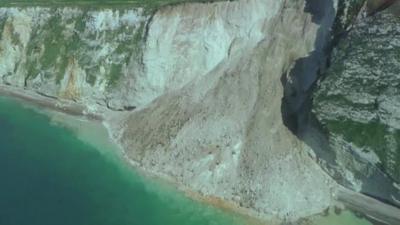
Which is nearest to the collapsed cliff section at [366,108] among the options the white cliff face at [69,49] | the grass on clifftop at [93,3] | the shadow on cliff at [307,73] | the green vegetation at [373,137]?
the green vegetation at [373,137]

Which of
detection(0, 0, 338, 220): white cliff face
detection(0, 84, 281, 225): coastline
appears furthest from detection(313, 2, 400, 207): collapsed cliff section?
detection(0, 84, 281, 225): coastline

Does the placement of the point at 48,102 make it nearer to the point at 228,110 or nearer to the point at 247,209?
the point at 228,110

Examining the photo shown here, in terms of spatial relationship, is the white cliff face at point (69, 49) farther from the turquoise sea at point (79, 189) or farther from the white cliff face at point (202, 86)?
the turquoise sea at point (79, 189)

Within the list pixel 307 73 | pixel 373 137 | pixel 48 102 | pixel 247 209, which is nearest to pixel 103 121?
pixel 48 102

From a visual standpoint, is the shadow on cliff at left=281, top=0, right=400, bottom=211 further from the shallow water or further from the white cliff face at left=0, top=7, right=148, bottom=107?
the white cliff face at left=0, top=7, right=148, bottom=107

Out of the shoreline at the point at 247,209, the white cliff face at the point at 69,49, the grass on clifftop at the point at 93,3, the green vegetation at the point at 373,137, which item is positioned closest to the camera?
the green vegetation at the point at 373,137

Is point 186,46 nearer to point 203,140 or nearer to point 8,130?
point 203,140
